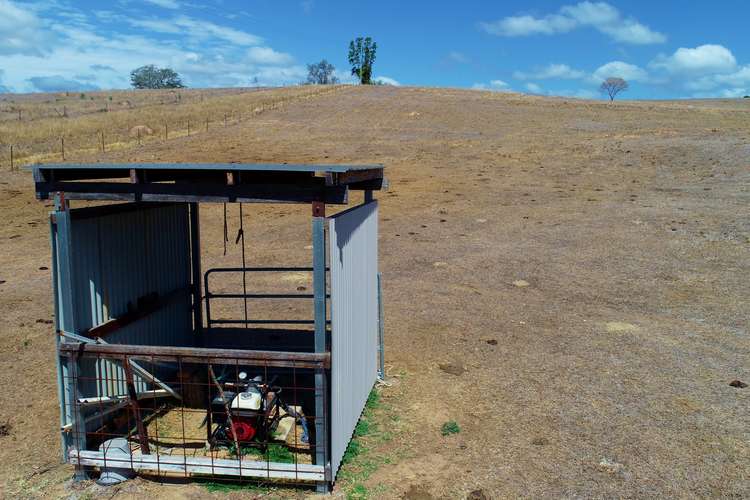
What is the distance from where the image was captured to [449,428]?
19.1 feet

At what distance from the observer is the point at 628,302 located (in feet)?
32.6

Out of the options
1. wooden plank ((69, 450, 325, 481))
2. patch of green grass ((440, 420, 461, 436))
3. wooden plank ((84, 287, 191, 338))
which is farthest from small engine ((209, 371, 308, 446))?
patch of green grass ((440, 420, 461, 436))

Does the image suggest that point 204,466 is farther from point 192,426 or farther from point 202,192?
point 202,192

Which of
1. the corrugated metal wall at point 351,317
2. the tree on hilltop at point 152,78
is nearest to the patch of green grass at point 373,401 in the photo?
the corrugated metal wall at point 351,317

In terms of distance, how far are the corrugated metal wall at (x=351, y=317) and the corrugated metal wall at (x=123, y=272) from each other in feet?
6.28

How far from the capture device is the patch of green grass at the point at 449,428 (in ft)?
18.9

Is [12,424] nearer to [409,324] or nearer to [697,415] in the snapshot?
[409,324]

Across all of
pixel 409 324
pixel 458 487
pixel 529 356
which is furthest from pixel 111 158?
pixel 458 487

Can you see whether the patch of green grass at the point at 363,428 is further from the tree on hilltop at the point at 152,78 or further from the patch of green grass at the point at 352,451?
the tree on hilltop at the point at 152,78

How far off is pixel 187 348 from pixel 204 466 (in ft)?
3.05

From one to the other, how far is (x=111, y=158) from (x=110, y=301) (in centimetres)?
2182

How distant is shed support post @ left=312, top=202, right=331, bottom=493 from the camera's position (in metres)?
4.55

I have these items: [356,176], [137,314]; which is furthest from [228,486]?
[356,176]

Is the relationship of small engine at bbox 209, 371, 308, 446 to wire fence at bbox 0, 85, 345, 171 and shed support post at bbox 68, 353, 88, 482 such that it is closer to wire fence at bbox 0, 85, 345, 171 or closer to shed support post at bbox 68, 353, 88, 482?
shed support post at bbox 68, 353, 88, 482
